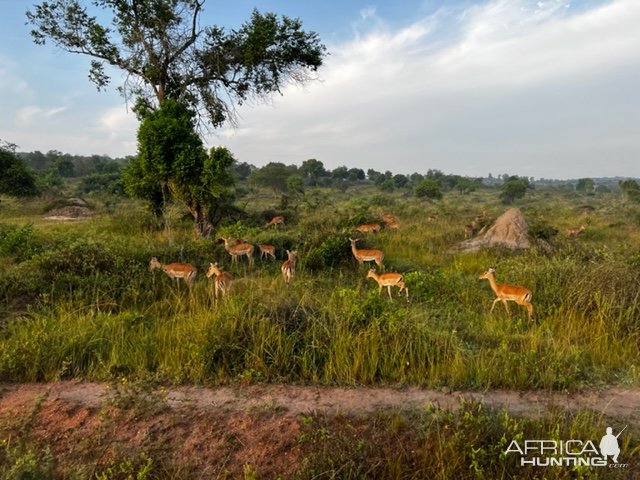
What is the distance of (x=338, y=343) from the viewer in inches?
186

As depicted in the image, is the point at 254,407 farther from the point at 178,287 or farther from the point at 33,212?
the point at 33,212

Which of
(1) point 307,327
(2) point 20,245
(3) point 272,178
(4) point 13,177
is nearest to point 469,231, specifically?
(1) point 307,327

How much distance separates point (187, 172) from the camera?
12414 millimetres

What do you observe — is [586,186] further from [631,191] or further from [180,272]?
[180,272]

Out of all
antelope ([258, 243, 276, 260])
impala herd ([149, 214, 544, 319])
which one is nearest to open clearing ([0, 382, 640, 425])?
impala herd ([149, 214, 544, 319])

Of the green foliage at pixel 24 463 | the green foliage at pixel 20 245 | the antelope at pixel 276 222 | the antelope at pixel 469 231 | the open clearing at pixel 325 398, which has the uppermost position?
the green foliage at pixel 20 245

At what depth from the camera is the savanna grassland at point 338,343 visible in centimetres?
310

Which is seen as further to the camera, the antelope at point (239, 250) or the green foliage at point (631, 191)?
the green foliage at point (631, 191)

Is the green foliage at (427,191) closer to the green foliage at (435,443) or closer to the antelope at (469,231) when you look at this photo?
the antelope at (469,231)

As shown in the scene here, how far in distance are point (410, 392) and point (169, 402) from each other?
94.1 inches

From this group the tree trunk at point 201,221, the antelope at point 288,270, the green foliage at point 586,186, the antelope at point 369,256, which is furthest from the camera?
the green foliage at point 586,186

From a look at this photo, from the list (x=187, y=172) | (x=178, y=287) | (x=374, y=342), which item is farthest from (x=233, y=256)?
(x=374, y=342)

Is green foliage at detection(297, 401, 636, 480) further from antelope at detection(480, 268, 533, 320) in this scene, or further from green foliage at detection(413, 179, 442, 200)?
green foliage at detection(413, 179, 442, 200)

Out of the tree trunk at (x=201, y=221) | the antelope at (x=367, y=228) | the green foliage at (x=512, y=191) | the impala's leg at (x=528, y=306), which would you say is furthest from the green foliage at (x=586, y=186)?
the impala's leg at (x=528, y=306)
